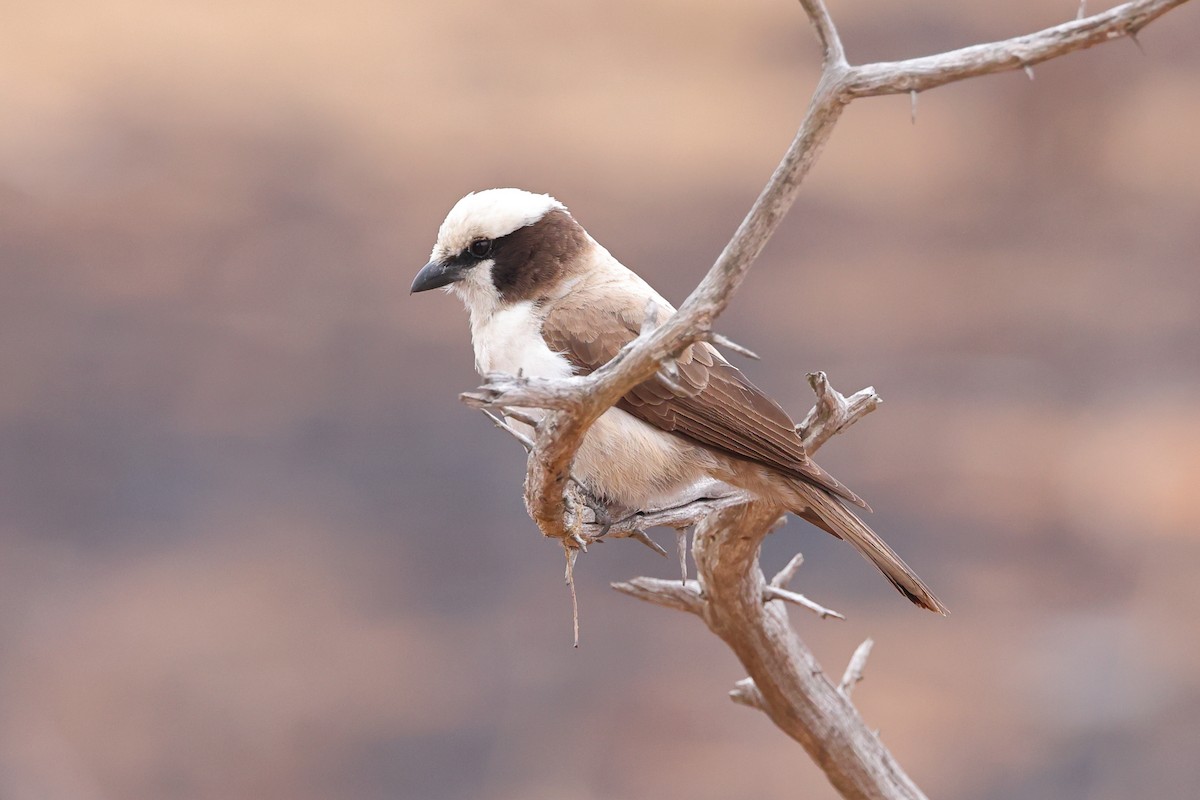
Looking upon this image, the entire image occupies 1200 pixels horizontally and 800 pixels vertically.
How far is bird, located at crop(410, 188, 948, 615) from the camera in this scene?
3336 mm

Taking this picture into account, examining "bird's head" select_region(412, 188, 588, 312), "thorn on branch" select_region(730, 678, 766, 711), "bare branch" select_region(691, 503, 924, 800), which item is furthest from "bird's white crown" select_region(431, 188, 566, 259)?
"thorn on branch" select_region(730, 678, 766, 711)

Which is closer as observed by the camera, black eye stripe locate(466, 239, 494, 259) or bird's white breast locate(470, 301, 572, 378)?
bird's white breast locate(470, 301, 572, 378)

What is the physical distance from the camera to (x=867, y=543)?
332 centimetres

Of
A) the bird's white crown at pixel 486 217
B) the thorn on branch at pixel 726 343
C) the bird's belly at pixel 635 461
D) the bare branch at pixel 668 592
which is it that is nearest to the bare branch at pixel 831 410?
the bird's belly at pixel 635 461

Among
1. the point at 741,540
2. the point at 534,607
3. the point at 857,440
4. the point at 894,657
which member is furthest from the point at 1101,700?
the point at 741,540

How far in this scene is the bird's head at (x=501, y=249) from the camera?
3.79m

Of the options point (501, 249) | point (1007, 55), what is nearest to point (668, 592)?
point (501, 249)

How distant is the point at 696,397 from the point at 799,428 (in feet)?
0.95

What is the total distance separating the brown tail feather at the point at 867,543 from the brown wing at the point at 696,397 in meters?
0.03

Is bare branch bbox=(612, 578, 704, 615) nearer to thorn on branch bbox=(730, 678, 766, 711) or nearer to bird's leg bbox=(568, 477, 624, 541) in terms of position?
bird's leg bbox=(568, 477, 624, 541)

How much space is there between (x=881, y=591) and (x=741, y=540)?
6.84m

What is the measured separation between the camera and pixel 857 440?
10.7 meters

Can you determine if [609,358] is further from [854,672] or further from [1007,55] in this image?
[1007,55]

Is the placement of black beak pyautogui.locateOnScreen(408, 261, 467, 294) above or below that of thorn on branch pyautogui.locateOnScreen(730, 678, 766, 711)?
above
